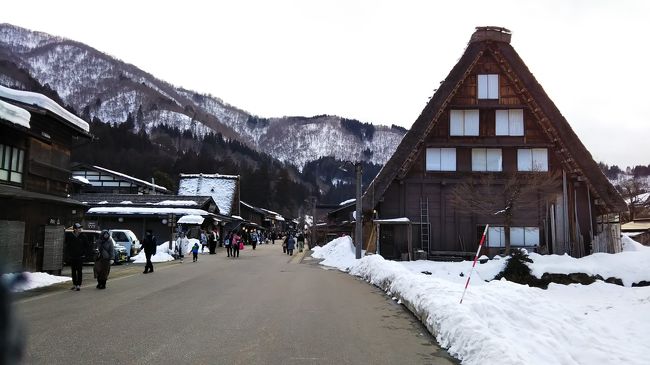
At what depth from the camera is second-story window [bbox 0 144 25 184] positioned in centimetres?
→ 1545

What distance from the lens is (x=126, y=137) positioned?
84.9 meters

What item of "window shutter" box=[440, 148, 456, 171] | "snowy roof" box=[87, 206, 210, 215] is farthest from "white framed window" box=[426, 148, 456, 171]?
"snowy roof" box=[87, 206, 210, 215]

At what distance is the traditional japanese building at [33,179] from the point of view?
48.3ft

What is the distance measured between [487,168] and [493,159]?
1.95 ft

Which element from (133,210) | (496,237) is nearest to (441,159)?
(496,237)

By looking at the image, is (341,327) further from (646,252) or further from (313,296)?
(646,252)

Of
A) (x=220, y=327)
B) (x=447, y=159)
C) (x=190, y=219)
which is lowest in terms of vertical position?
(x=220, y=327)

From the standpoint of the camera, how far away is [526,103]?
94.0 ft

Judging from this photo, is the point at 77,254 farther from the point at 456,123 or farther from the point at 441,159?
the point at 456,123

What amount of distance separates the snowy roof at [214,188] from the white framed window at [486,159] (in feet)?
120

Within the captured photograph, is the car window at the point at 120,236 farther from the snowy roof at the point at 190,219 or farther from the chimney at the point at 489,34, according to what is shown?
the chimney at the point at 489,34

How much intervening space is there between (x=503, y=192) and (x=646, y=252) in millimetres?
7404

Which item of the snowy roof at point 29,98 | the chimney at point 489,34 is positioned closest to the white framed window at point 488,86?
the chimney at point 489,34

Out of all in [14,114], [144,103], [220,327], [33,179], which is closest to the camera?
[220,327]
